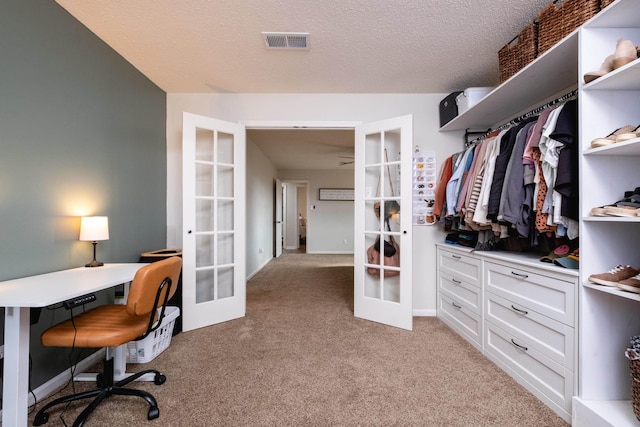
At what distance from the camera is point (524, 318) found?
164 centimetres

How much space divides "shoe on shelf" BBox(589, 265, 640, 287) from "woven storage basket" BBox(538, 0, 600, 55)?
1.23 meters

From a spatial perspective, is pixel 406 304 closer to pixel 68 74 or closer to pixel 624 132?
pixel 624 132

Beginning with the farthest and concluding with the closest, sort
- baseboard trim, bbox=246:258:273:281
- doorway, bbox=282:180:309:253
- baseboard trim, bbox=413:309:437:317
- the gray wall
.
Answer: doorway, bbox=282:180:309:253 → baseboard trim, bbox=246:258:273:281 → baseboard trim, bbox=413:309:437:317 → the gray wall

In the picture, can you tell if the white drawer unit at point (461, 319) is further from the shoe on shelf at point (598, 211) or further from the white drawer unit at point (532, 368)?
the shoe on shelf at point (598, 211)

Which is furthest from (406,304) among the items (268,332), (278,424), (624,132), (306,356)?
(624,132)

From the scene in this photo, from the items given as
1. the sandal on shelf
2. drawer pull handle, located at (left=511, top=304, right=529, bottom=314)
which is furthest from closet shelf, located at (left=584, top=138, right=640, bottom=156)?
drawer pull handle, located at (left=511, top=304, right=529, bottom=314)

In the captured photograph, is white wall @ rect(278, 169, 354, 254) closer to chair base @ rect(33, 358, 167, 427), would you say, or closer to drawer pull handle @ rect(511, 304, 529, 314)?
drawer pull handle @ rect(511, 304, 529, 314)

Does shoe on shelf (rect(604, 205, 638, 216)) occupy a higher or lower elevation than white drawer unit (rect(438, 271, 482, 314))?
higher

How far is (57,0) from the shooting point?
1.65 meters

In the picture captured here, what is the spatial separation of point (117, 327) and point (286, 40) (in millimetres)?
2110

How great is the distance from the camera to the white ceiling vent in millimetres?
1953

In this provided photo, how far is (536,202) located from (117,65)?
3.13 metres

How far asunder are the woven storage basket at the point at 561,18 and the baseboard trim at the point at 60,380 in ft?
11.5

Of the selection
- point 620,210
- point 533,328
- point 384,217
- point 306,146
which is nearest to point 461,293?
point 533,328
